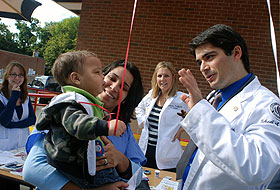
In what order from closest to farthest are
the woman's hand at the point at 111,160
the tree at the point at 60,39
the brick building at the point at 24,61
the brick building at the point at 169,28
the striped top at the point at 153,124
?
the woman's hand at the point at 111,160
the striped top at the point at 153,124
the brick building at the point at 169,28
the brick building at the point at 24,61
the tree at the point at 60,39

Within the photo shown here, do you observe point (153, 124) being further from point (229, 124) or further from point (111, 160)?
point (229, 124)

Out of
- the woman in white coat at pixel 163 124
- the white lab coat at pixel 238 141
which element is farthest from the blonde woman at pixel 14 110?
the white lab coat at pixel 238 141

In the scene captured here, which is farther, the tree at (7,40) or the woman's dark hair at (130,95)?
the tree at (7,40)

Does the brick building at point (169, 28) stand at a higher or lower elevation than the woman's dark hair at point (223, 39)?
higher

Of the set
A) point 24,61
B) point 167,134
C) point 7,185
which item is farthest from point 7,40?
point 167,134

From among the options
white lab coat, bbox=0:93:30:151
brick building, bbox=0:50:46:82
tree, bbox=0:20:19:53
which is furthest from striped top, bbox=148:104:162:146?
tree, bbox=0:20:19:53

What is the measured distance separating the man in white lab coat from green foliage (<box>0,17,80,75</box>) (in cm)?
4523

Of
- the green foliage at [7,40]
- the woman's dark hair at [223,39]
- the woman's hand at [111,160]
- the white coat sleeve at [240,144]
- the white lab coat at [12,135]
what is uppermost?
the green foliage at [7,40]

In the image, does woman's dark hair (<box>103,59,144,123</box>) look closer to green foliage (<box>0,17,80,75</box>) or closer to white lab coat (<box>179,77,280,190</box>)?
white lab coat (<box>179,77,280,190</box>)

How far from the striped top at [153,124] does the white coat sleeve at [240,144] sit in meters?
2.23

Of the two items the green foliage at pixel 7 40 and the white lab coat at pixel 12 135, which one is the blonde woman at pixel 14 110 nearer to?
the white lab coat at pixel 12 135

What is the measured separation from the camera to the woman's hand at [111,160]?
124 cm

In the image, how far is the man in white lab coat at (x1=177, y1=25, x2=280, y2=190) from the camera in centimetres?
106

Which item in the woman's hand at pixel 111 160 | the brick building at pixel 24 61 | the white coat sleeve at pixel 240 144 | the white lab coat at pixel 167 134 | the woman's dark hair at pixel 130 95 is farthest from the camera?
the brick building at pixel 24 61
